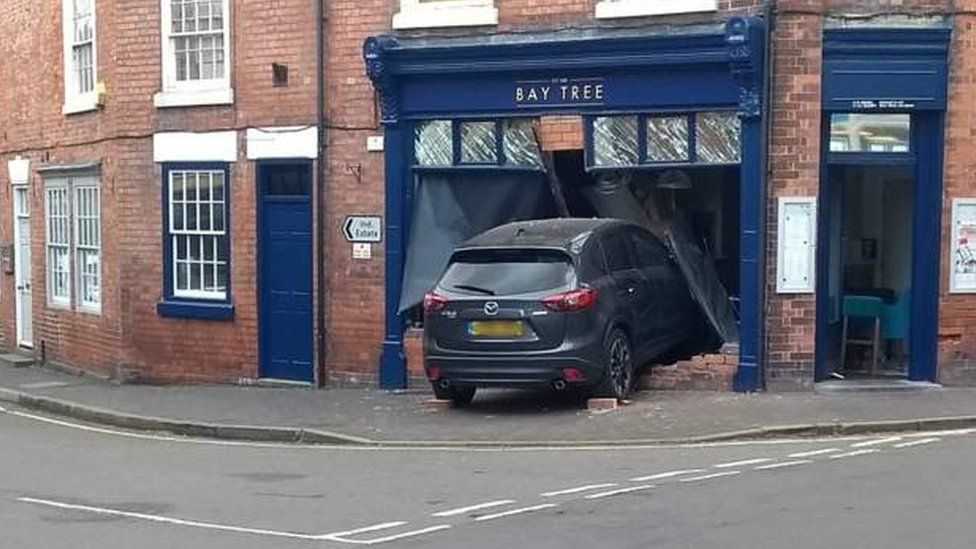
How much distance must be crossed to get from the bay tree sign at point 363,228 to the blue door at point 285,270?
1.97 feet

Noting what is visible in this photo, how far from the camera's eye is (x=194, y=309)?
61.6 feet

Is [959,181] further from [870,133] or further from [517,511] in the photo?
[517,511]

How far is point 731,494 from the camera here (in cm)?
970

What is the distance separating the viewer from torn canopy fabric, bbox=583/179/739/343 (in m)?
15.9

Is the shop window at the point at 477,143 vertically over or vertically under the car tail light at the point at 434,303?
over

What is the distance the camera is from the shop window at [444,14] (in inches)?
643

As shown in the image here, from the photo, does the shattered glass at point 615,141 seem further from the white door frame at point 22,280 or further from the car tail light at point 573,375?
the white door frame at point 22,280

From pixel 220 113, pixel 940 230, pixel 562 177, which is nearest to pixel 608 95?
pixel 562 177

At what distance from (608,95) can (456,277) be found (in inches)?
116

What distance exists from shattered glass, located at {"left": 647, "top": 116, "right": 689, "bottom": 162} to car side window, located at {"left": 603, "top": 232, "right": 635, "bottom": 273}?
1175mm

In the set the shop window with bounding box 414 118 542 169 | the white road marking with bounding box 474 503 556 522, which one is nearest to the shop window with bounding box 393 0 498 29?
the shop window with bounding box 414 118 542 169

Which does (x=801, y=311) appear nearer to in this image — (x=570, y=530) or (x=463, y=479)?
(x=463, y=479)

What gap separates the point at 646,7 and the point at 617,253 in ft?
9.11

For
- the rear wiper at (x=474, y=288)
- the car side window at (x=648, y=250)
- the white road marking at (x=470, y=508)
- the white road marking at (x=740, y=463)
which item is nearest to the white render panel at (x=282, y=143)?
the rear wiper at (x=474, y=288)
